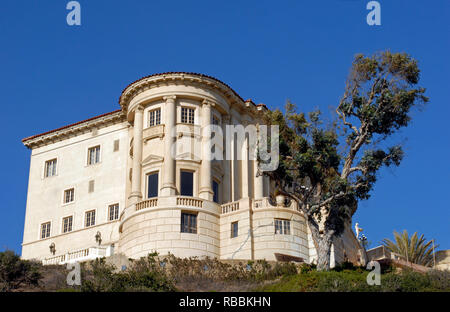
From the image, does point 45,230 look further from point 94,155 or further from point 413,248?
point 413,248

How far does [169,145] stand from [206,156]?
2627 millimetres

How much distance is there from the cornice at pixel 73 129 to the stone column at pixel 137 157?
13.9ft

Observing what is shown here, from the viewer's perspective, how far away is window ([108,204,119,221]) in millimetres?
60344

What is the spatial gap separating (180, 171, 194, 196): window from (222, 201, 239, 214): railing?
2.40 m

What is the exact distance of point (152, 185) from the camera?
185 ft

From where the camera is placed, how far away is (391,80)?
49.3 metres

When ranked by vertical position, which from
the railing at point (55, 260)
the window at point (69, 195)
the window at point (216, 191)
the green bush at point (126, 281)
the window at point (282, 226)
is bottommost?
the green bush at point (126, 281)

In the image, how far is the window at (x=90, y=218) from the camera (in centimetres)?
6144

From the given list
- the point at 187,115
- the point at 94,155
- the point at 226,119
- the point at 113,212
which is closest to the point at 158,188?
the point at 187,115

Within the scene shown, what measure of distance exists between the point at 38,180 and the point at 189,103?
1521 cm

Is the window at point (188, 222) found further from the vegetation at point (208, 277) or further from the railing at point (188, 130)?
the railing at point (188, 130)

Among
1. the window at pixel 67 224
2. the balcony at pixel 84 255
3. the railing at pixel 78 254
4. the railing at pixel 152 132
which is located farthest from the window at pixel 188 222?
the window at pixel 67 224

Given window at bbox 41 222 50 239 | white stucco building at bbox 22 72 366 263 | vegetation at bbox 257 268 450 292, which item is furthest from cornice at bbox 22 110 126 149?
vegetation at bbox 257 268 450 292
